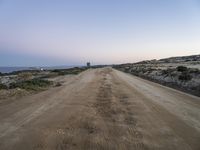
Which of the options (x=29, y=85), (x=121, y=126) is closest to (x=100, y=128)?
(x=121, y=126)

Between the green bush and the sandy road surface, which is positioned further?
the green bush

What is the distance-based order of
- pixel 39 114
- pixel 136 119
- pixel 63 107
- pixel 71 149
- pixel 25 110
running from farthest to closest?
pixel 63 107 < pixel 25 110 < pixel 39 114 < pixel 136 119 < pixel 71 149

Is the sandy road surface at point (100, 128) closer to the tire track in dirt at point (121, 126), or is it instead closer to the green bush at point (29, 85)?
the tire track in dirt at point (121, 126)

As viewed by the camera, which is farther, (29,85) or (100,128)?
(29,85)

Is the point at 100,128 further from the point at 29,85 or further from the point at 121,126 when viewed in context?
the point at 29,85

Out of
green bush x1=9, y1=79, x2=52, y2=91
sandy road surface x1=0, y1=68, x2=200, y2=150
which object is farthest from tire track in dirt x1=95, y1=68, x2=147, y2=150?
green bush x1=9, y1=79, x2=52, y2=91

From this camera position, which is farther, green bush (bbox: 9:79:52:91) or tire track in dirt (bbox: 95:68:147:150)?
green bush (bbox: 9:79:52:91)

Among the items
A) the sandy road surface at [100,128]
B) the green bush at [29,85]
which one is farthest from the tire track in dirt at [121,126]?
the green bush at [29,85]

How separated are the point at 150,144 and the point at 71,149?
1975 mm

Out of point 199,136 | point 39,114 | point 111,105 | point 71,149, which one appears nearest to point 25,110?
point 39,114

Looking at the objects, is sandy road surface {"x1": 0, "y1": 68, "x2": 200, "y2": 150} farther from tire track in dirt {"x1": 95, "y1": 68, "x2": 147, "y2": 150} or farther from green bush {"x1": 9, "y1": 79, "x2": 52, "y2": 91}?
green bush {"x1": 9, "y1": 79, "x2": 52, "y2": 91}

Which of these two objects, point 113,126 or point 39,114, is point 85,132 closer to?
point 113,126

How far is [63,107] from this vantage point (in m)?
12.3

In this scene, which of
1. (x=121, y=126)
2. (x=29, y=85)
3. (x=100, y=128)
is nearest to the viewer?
(x=100, y=128)
